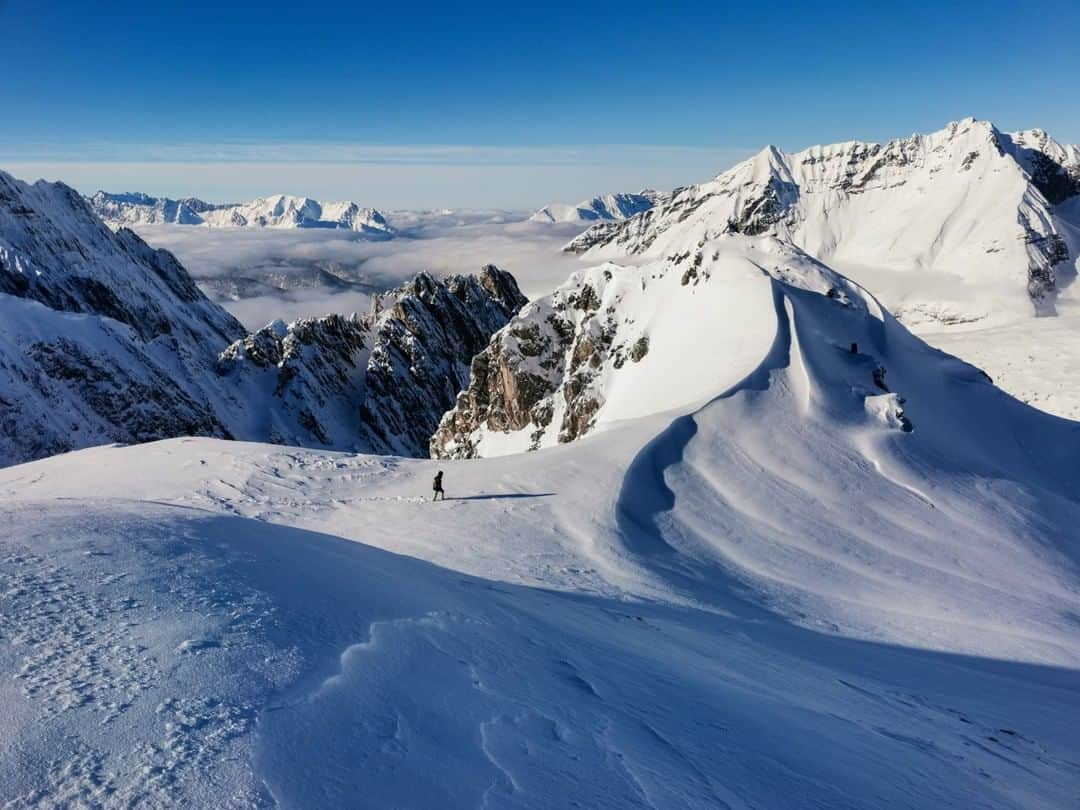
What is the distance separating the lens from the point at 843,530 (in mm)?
21406

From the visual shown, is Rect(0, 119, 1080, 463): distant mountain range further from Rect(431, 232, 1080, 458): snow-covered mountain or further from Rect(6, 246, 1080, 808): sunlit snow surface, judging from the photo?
Rect(6, 246, 1080, 808): sunlit snow surface

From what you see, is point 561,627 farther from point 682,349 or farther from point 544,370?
point 544,370

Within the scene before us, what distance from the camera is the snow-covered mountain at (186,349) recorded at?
71250 mm

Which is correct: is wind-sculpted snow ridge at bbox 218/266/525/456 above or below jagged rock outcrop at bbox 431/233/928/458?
below

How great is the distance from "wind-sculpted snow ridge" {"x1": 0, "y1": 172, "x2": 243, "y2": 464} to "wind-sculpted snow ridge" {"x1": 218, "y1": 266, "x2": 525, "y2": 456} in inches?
351

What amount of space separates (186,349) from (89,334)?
37458mm

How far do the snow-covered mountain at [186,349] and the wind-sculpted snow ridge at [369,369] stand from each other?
251 mm

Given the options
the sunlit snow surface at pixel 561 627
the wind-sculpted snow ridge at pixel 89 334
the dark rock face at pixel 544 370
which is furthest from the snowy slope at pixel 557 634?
the wind-sculpted snow ridge at pixel 89 334

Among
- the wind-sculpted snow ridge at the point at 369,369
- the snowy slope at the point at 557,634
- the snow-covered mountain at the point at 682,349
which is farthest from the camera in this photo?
the wind-sculpted snow ridge at the point at 369,369

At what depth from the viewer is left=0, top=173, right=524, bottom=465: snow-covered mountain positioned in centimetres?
7125

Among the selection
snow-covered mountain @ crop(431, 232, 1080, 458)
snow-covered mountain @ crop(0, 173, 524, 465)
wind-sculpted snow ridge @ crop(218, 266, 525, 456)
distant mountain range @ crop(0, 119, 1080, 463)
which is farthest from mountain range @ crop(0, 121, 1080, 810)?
wind-sculpted snow ridge @ crop(218, 266, 525, 456)

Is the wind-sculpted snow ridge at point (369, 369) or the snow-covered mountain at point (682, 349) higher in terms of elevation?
the snow-covered mountain at point (682, 349)

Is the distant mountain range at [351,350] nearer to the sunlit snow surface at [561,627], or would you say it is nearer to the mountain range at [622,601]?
the mountain range at [622,601]

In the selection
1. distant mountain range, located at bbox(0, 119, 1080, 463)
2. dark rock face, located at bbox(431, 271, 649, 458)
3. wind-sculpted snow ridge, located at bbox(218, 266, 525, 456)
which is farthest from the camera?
wind-sculpted snow ridge, located at bbox(218, 266, 525, 456)
